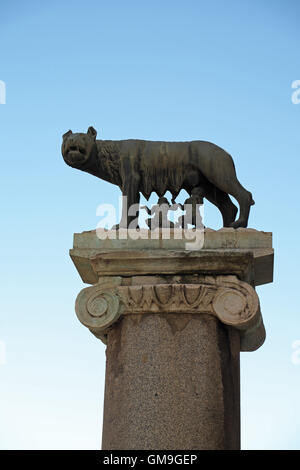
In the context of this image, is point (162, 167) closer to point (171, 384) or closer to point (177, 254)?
point (177, 254)

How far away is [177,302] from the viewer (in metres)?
8.05

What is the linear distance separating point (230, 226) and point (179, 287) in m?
1.17

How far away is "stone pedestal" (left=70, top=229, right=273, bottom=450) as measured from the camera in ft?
24.7

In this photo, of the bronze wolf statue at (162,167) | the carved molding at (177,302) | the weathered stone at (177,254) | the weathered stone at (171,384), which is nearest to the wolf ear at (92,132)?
the bronze wolf statue at (162,167)

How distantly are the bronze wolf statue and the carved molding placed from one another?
3.25ft

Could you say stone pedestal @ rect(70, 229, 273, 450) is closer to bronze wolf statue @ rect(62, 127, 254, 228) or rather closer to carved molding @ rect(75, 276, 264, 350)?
carved molding @ rect(75, 276, 264, 350)

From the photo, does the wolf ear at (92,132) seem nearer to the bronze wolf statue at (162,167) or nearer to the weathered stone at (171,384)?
the bronze wolf statue at (162,167)

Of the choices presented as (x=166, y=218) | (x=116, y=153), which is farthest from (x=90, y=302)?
(x=116, y=153)

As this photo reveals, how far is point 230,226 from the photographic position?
8867mm

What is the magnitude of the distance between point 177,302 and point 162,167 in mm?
1784

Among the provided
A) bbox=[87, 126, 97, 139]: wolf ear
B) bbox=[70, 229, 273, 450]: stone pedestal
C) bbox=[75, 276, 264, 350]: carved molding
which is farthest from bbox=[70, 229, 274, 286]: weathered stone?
bbox=[87, 126, 97, 139]: wolf ear

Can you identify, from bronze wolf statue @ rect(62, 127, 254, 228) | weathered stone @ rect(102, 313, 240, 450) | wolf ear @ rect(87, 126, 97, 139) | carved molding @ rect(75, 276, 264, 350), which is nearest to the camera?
weathered stone @ rect(102, 313, 240, 450)

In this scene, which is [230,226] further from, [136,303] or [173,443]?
[173,443]
